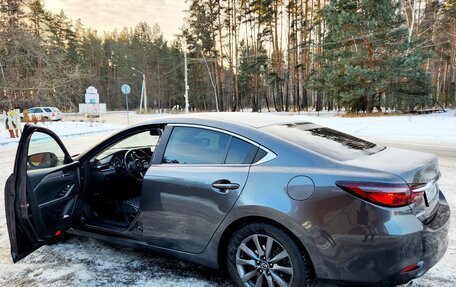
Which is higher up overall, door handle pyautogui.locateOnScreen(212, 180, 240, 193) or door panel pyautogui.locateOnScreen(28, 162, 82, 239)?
door handle pyautogui.locateOnScreen(212, 180, 240, 193)

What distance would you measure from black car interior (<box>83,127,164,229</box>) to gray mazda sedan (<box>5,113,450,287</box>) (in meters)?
0.06

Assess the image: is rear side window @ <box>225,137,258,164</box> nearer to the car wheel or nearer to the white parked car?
the car wheel

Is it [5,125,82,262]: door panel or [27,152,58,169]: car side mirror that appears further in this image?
[27,152,58,169]: car side mirror

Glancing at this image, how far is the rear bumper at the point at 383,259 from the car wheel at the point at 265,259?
16cm

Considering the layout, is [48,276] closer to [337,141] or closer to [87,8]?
[337,141]

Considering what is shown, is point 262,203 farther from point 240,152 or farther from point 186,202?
point 186,202

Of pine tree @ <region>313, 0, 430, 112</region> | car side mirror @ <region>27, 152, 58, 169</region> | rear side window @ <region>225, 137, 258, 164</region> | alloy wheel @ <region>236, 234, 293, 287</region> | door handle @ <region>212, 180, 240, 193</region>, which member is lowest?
alloy wheel @ <region>236, 234, 293, 287</region>

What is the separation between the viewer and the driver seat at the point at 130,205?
3676 millimetres

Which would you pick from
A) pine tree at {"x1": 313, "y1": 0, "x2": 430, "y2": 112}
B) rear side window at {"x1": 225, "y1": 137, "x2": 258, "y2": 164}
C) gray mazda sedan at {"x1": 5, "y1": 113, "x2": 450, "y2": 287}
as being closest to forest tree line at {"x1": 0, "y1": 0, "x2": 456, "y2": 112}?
pine tree at {"x1": 313, "y1": 0, "x2": 430, "y2": 112}

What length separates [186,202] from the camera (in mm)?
2648

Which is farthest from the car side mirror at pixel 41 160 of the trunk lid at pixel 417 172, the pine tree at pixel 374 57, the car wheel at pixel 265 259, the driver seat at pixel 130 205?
the pine tree at pixel 374 57

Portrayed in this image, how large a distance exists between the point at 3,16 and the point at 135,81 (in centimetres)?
4322

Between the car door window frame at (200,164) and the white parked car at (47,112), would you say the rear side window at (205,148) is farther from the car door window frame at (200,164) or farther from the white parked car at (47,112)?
the white parked car at (47,112)

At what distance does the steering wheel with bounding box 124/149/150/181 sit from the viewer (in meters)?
3.86
